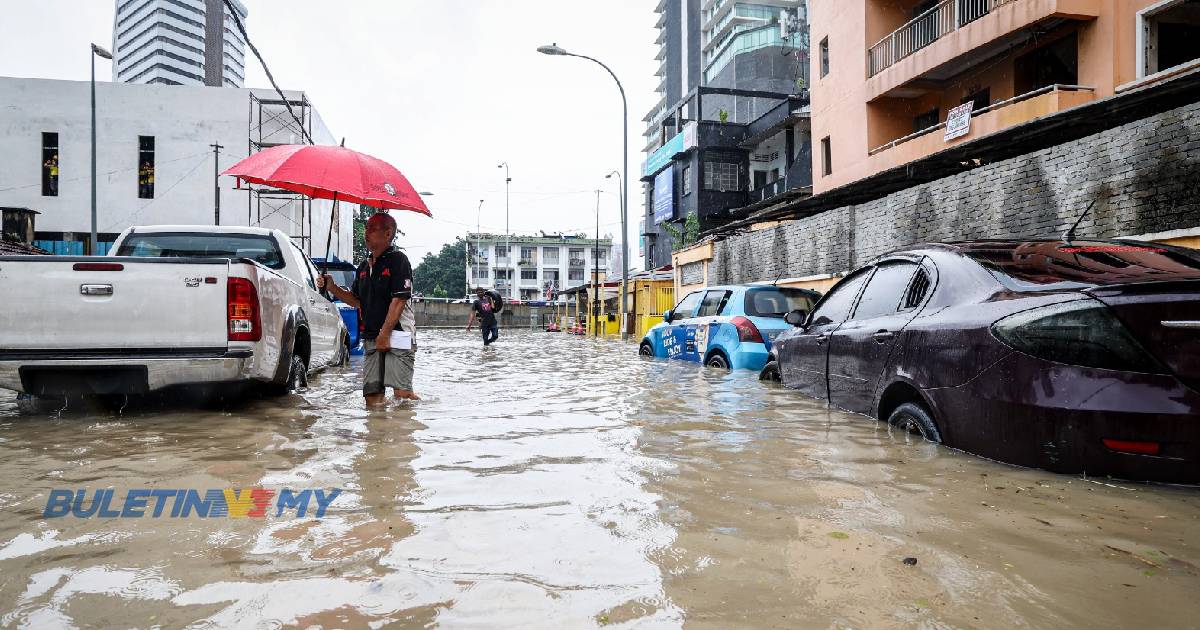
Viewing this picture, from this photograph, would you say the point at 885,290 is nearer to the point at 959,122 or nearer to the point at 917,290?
the point at 917,290

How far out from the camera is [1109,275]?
3.31 m

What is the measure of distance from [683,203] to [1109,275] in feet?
131

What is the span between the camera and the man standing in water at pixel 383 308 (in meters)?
5.75

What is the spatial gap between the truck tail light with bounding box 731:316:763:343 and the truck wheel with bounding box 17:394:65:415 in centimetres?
667

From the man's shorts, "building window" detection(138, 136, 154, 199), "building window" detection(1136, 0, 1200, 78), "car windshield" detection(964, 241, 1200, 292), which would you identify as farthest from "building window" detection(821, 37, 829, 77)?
"building window" detection(138, 136, 154, 199)

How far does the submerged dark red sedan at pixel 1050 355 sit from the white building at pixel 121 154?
117ft

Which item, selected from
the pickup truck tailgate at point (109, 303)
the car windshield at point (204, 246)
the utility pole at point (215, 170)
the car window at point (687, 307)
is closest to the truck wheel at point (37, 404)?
the pickup truck tailgate at point (109, 303)

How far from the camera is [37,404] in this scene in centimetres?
606

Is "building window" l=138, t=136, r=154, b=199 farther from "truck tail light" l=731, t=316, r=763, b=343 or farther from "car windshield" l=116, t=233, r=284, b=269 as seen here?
"truck tail light" l=731, t=316, r=763, b=343

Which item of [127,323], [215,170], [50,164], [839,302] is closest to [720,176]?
[215,170]

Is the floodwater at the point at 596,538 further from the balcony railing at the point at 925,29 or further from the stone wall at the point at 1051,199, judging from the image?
the balcony railing at the point at 925,29

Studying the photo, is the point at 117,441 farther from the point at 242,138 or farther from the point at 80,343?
the point at 242,138

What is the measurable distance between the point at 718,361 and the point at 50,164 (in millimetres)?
40765

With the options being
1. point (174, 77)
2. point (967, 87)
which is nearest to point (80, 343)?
point (967, 87)
